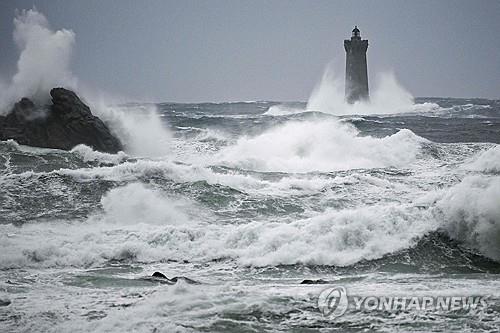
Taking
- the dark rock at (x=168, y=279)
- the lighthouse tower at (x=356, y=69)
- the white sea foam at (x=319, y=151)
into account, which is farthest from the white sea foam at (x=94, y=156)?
the lighthouse tower at (x=356, y=69)

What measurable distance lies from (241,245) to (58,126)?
11549 mm

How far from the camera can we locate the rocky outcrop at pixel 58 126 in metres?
17.7

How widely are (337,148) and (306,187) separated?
7129mm

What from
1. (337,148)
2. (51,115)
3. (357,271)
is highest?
(51,115)

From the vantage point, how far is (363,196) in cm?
1168

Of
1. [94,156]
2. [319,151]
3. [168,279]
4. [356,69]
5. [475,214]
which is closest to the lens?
[168,279]

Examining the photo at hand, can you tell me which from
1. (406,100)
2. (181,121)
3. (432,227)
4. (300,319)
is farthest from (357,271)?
(406,100)

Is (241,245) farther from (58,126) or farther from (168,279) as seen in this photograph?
Answer: (58,126)

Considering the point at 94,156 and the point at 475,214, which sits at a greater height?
the point at 94,156

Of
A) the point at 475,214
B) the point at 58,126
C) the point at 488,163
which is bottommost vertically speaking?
the point at 475,214

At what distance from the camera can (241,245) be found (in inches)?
331

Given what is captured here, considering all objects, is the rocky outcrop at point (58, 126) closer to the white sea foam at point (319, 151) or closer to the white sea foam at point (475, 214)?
the white sea foam at point (319, 151)

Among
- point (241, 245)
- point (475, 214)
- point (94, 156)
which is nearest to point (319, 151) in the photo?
point (94, 156)

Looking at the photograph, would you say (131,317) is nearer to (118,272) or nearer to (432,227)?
(118,272)
